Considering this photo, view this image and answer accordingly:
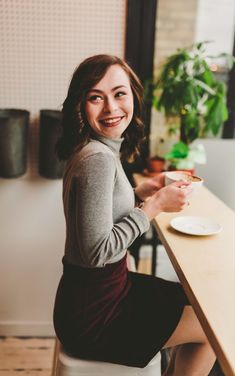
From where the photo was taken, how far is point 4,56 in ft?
6.57

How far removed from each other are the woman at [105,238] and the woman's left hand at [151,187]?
9.2 inches

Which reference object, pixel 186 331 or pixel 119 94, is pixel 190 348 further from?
pixel 119 94

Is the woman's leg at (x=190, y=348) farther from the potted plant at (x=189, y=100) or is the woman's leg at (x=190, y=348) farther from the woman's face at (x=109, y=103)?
the potted plant at (x=189, y=100)

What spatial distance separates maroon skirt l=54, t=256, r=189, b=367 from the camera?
1.22 meters

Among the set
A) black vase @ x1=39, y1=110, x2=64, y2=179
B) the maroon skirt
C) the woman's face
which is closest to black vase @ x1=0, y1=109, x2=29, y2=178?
black vase @ x1=39, y1=110, x2=64, y2=179

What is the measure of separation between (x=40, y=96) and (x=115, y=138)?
0.87 metres

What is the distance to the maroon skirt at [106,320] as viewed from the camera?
1.22 meters

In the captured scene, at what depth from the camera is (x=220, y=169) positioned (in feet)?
7.91

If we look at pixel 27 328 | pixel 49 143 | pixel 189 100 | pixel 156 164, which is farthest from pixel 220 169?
pixel 27 328

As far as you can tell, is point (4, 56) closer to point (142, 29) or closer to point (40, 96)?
point (40, 96)

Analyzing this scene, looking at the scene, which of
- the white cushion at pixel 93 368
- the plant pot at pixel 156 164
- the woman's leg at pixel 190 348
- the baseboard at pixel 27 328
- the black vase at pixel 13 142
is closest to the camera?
the white cushion at pixel 93 368

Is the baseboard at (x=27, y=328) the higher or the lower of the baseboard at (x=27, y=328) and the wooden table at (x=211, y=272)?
the lower

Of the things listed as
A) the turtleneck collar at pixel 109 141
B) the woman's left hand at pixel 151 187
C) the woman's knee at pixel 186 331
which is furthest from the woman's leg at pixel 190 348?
the turtleneck collar at pixel 109 141

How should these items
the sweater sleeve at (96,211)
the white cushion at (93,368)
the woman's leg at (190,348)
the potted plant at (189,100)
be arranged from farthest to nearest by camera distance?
the potted plant at (189,100) → the woman's leg at (190,348) → the white cushion at (93,368) → the sweater sleeve at (96,211)
